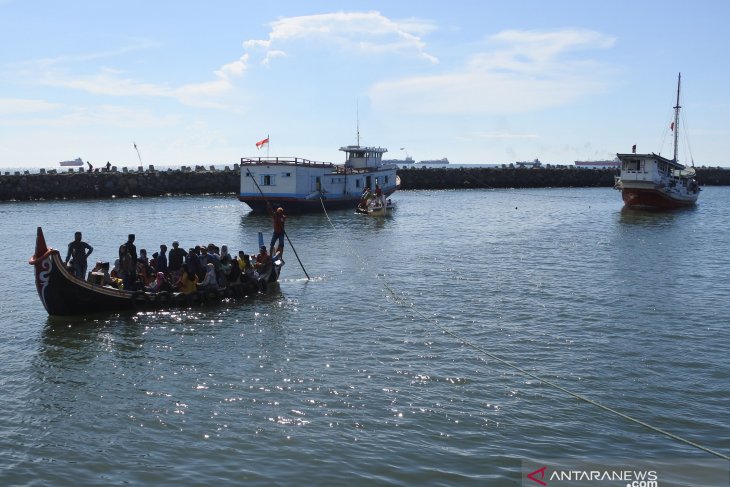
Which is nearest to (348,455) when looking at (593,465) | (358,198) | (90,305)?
(593,465)

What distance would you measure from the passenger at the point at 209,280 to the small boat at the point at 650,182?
46303 mm

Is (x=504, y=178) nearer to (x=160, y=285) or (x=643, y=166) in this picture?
(x=643, y=166)

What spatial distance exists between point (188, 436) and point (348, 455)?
3067 mm

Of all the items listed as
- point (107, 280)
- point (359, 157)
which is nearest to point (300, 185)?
point (359, 157)

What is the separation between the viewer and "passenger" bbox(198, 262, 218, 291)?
2226cm

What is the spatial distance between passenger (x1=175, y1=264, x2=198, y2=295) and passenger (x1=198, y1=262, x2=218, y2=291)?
0.77 ft

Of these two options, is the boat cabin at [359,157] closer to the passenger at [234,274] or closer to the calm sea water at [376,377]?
the calm sea water at [376,377]

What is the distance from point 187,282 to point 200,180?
66.1 meters

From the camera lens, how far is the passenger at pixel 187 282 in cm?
2194

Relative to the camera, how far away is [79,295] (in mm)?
20359

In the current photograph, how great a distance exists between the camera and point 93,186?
77875 millimetres

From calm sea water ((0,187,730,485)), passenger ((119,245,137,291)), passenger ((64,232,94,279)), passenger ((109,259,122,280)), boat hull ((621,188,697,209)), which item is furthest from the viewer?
boat hull ((621,188,697,209))

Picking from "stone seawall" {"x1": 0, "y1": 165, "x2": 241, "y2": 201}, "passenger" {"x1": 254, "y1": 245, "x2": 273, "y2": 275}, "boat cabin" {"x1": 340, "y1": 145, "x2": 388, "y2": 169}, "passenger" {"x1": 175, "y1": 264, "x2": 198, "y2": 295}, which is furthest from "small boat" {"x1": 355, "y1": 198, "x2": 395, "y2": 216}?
"passenger" {"x1": 175, "y1": 264, "x2": 198, "y2": 295}

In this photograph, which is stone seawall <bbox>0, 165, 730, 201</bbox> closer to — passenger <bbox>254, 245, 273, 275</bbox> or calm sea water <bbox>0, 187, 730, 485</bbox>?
calm sea water <bbox>0, 187, 730, 485</bbox>
